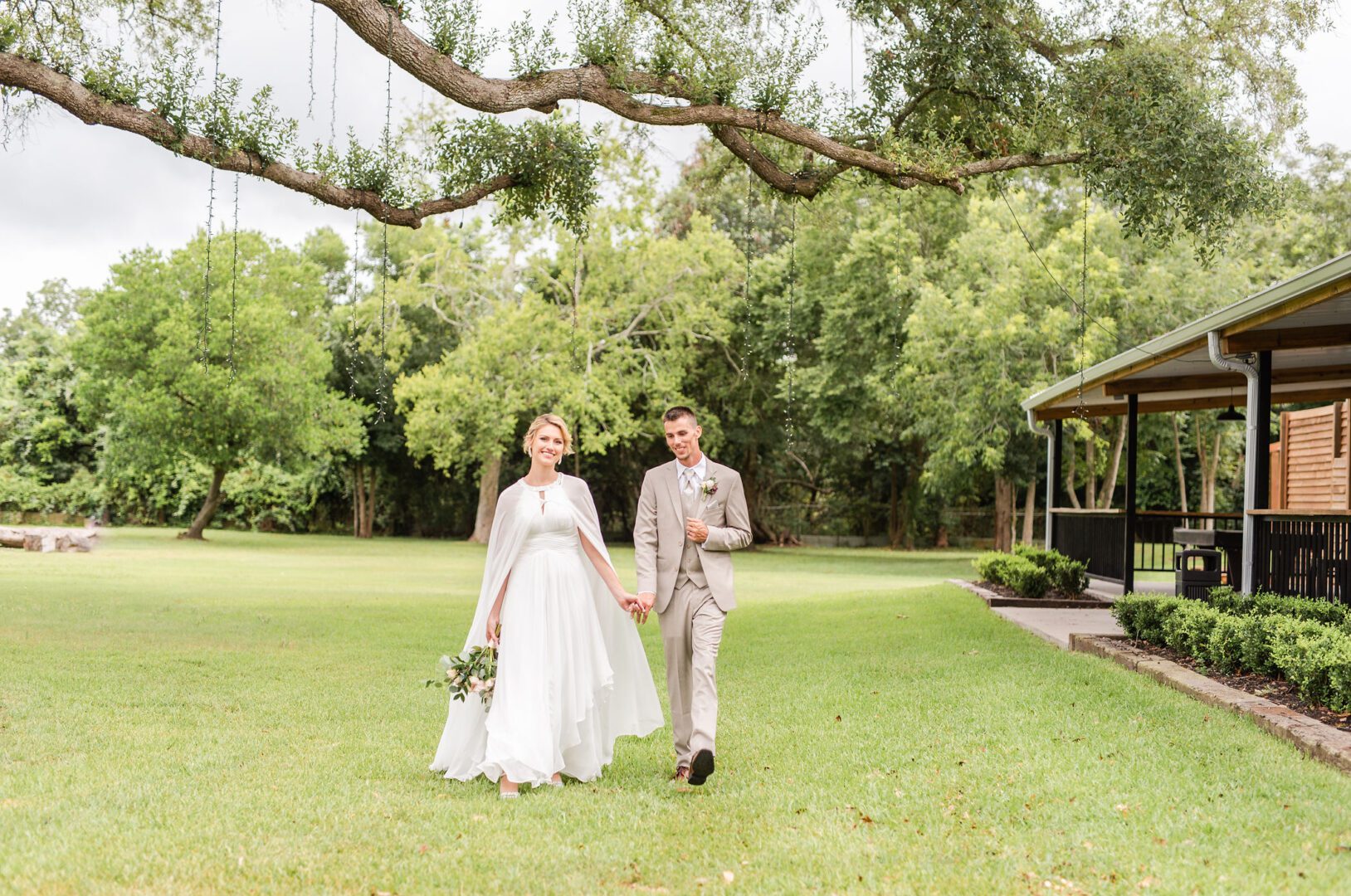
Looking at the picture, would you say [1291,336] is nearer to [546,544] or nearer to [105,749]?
[546,544]

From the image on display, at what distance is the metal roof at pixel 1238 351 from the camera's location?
31.7ft

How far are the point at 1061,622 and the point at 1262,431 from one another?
11.9ft

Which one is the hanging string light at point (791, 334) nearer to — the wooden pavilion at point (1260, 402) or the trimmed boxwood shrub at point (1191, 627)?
the wooden pavilion at point (1260, 402)

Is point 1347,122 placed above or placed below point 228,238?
above

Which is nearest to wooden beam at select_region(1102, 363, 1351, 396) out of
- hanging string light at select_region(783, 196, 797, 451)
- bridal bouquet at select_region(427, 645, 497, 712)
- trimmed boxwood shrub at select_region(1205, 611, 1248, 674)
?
hanging string light at select_region(783, 196, 797, 451)

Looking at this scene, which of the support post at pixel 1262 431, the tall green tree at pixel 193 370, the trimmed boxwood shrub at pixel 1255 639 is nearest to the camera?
the trimmed boxwood shrub at pixel 1255 639

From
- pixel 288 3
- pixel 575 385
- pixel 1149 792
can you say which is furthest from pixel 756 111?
pixel 575 385

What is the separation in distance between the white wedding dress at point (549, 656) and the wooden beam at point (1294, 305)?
19.4 ft

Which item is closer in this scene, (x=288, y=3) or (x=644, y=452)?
(x=288, y=3)

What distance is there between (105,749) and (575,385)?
29.5 meters

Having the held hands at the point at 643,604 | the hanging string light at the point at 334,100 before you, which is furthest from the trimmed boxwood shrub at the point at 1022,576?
the held hands at the point at 643,604

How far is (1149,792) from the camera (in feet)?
19.9

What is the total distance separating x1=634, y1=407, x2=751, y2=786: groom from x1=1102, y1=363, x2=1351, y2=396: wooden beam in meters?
10.7

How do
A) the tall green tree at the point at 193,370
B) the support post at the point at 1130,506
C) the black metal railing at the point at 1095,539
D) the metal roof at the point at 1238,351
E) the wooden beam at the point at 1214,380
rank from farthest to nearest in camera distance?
the tall green tree at the point at 193,370 < the black metal railing at the point at 1095,539 < the support post at the point at 1130,506 < the wooden beam at the point at 1214,380 < the metal roof at the point at 1238,351
